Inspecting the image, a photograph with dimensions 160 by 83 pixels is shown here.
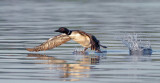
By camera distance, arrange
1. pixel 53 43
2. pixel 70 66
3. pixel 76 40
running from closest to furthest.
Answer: pixel 70 66
pixel 76 40
pixel 53 43

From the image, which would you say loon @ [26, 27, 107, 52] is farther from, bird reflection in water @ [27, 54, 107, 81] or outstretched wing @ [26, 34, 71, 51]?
bird reflection in water @ [27, 54, 107, 81]

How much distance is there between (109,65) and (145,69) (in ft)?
3.55

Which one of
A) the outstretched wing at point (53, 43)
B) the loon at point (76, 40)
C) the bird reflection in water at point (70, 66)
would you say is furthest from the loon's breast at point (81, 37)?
the bird reflection in water at point (70, 66)

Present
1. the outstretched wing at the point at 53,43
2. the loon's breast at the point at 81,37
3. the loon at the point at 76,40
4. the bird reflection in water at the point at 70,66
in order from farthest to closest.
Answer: the outstretched wing at the point at 53,43, the loon's breast at the point at 81,37, the loon at the point at 76,40, the bird reflection in water at the point at 70,66

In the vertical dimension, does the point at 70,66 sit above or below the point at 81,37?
below

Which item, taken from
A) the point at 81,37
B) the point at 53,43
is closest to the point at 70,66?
the point at 81,37

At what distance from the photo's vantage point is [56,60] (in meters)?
16.1

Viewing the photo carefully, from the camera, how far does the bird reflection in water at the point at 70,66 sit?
1305 cm

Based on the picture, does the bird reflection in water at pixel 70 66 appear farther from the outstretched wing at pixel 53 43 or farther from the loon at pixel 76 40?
the outstretched wing at pixel 53 43

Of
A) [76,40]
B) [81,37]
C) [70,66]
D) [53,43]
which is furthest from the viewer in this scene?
[53,43]

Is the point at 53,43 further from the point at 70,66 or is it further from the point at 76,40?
the point at 70,66

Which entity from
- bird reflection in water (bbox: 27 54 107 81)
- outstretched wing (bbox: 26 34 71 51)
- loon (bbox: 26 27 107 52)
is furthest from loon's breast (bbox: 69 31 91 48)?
bird reflection in water (bbox: 27 54 107 81)

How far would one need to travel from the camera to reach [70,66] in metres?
14.7

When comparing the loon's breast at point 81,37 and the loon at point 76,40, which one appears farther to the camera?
the loon's breast at point 81,37
